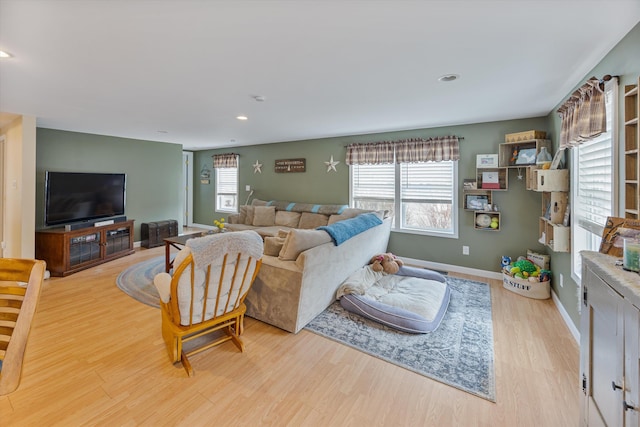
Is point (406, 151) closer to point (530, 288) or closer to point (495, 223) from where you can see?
point (495, 223)

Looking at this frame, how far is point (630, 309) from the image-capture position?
33.6 inches

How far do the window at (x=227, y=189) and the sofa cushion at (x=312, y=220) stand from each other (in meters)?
2.55

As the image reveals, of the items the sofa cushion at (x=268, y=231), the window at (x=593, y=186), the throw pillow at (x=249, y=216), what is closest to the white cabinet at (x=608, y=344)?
the window at (x=593, y=186)

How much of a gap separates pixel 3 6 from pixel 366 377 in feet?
10.2

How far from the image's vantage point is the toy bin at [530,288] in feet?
11.2

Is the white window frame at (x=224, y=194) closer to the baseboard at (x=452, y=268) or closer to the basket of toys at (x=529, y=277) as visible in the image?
the baseboard at (x=452, y=268)

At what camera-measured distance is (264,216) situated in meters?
5.93

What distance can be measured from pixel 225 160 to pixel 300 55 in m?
5.58

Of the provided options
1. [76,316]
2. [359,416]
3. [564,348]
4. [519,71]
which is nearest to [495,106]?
[519,71]

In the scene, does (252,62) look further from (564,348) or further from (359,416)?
(564,348)

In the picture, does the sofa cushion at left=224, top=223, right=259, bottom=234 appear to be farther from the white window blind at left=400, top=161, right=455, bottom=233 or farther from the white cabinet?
the white cabinet

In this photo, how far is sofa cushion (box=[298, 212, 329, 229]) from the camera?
17.6 feet

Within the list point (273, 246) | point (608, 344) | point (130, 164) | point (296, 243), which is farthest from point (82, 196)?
point (608, 344)

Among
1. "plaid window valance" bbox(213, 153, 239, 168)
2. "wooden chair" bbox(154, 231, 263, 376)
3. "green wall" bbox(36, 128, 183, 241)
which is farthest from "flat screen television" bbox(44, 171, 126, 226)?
"wooden chair" bbox(154, 231, 263, 376)
